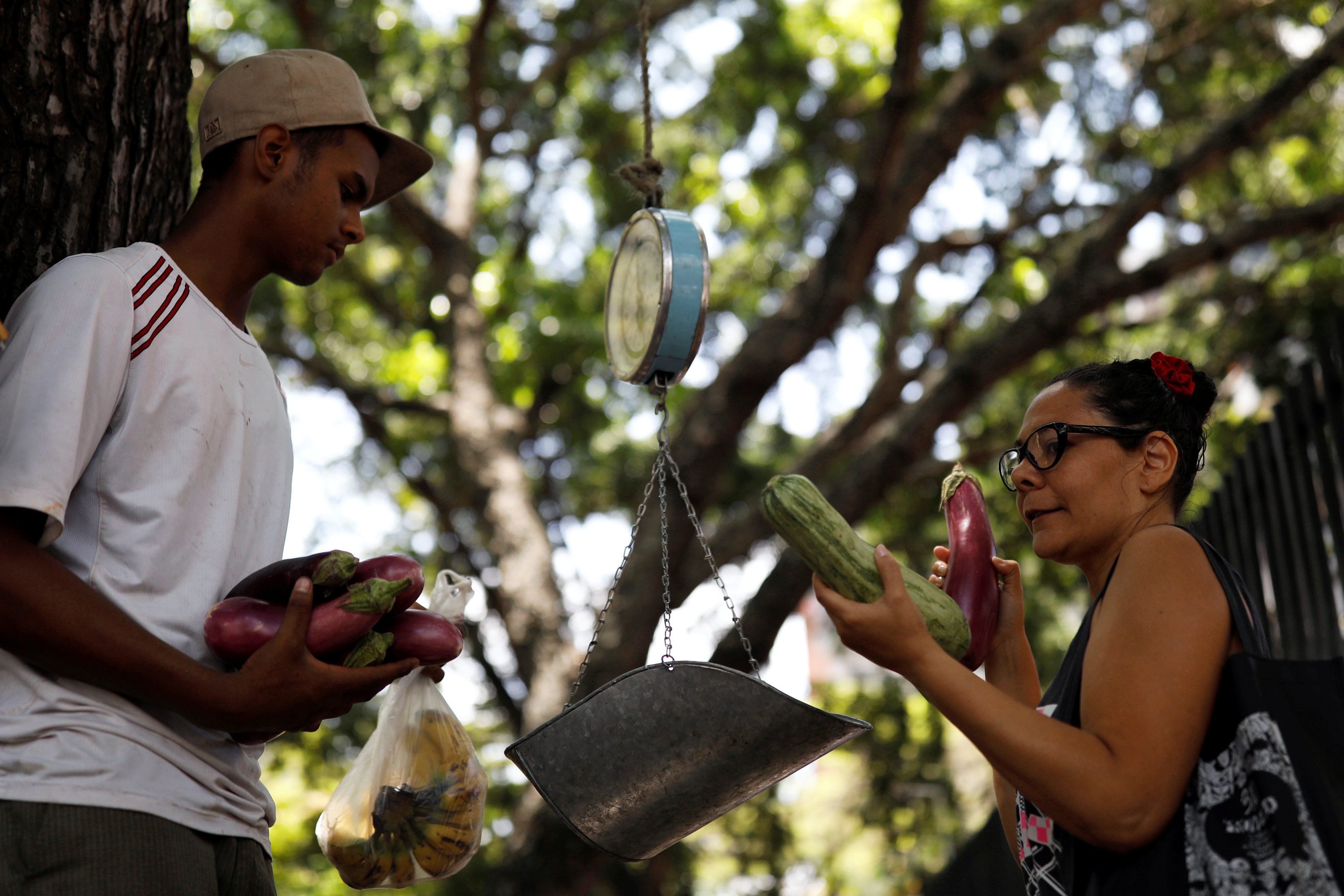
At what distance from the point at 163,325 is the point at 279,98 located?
0.54 meters

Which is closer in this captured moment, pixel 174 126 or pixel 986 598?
pixel 986 598

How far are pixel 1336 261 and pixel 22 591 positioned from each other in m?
9.09

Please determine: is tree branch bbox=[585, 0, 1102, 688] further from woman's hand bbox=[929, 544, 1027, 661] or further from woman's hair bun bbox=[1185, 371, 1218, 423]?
woman's hair bun bbox=[1185, 371, 1218, 423]

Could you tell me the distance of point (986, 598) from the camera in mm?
2111

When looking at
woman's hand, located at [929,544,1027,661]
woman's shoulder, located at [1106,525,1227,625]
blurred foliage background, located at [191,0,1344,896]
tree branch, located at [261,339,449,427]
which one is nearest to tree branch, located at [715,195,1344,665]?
blurred foliage background, located at [191,0,1344,896]

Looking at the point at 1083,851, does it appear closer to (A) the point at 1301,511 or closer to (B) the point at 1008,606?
(B) the point at 1008,606

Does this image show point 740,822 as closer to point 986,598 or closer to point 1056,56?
point 1056,56

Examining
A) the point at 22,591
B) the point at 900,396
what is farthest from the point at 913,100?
the point at 22,591

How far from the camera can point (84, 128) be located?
2.27 metres

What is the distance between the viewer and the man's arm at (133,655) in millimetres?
1529

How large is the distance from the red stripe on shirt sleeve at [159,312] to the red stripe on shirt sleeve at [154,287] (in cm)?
2

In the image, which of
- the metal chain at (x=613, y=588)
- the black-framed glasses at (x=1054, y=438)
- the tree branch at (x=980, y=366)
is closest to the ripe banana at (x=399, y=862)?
the metal chain at (x=613, y=588)

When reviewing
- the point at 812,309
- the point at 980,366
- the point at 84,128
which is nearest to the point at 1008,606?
the point at 84,128

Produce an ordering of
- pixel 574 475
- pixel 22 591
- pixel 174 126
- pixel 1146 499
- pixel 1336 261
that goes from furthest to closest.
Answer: pixel 574 475 → pixel 1336 261 → pixel 174 126 → pixel 1146 499 → pixel 22 591
